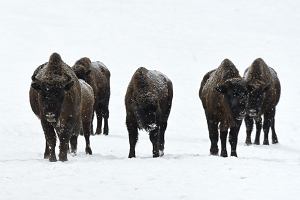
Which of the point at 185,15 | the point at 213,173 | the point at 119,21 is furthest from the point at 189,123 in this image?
the point at 185,15

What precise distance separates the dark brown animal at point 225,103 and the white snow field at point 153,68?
784mm

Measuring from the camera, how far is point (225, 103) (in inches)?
503

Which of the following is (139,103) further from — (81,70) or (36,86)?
(81,70)

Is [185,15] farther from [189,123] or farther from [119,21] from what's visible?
[189,123]

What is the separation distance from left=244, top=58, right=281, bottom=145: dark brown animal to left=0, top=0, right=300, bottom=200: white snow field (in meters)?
0.76

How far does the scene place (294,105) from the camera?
29016mm

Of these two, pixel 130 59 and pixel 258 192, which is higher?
pixel 130 59

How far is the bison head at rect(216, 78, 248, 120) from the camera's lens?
12430mm

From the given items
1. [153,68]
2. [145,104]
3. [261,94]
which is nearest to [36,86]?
[145,104]

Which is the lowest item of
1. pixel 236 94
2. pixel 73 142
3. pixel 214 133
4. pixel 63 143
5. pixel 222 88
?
pixel 73 142

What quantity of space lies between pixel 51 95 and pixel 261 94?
705cm

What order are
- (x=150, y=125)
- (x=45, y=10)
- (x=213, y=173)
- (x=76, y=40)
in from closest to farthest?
1. (x=213, y=173)
2. (x=150, y=125)
3. (x=76, y=40)
4. (x=45, y=10)

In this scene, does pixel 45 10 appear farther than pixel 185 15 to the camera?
No

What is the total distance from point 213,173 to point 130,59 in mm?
27708
